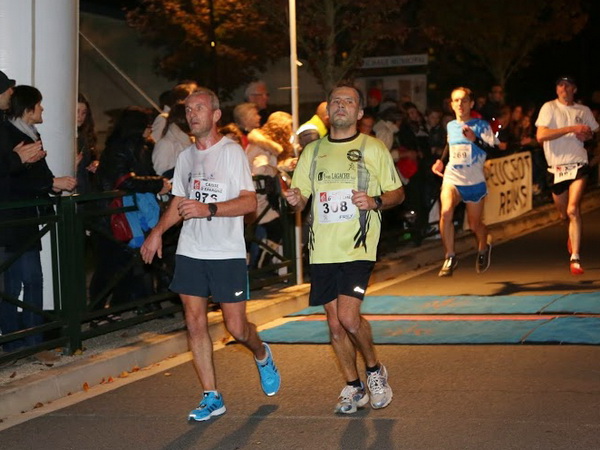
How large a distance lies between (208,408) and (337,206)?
1.48 meters

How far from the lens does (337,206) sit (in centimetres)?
758

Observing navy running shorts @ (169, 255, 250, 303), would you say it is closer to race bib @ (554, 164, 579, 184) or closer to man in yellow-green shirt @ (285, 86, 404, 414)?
man in yellow-green shirt @ (285, 86, 404, 414)

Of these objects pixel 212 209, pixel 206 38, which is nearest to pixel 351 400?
pixel 212 209

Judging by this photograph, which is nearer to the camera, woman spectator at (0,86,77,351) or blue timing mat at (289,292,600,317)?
woman spectator at (0,86,77,351)

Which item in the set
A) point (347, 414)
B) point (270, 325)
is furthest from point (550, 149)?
point (347, 414)

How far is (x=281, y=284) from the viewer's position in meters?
13.1

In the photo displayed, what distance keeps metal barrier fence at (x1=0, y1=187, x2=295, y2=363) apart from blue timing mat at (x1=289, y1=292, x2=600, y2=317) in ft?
6.61

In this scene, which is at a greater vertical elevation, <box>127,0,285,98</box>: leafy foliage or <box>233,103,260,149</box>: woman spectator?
<box>127,0,285,98</box>: leafy foliage

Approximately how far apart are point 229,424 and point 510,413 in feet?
5.56

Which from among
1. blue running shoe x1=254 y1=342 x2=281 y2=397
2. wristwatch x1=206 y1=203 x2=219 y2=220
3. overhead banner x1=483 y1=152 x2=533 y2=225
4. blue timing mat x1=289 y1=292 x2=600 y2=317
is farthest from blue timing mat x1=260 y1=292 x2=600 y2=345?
overhead banner x1=483 y1=152 x2=533 y2=225

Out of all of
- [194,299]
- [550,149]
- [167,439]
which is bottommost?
[167,439]

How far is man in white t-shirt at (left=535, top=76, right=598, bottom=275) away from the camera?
13.6 m

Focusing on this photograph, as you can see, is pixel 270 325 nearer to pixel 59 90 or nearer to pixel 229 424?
pixel 59 90

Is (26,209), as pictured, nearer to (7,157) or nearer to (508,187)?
(7,157)
